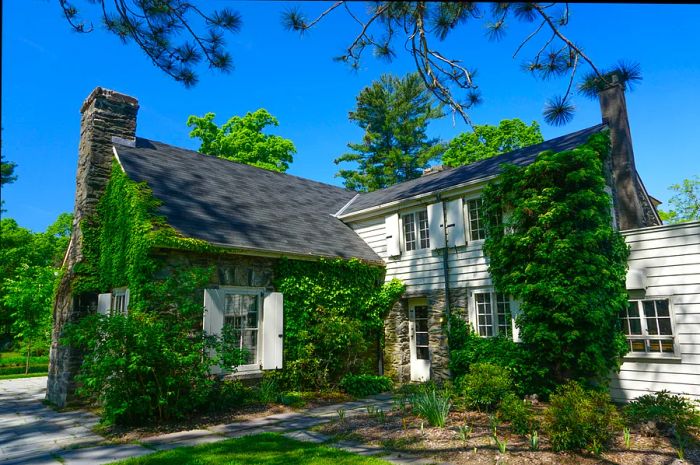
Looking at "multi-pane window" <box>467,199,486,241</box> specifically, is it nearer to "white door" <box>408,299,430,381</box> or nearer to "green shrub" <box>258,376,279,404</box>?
"white door" <box>408,299,430,381</box>

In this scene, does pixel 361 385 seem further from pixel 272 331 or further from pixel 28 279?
pixel 28 279

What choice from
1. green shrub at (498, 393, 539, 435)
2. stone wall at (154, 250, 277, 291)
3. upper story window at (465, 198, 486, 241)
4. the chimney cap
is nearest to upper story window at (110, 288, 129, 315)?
stone wall at (154, 250, 277, 291)

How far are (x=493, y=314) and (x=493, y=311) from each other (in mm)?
67

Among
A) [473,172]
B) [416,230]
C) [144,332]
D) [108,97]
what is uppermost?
[108,97]

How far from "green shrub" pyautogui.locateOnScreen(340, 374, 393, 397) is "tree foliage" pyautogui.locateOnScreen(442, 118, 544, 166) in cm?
1964

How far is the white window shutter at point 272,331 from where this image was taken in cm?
935

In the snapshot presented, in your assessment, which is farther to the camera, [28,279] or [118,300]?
[28,279]

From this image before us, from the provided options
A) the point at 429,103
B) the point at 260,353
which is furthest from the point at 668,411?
the point at 429,103

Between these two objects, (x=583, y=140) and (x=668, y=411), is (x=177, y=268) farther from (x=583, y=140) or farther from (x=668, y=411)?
(x=583, y=140)

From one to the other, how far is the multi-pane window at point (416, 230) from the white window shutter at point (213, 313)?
5.42 metres

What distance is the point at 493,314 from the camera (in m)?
10.2

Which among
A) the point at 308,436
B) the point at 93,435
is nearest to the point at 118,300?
the point at 93,435

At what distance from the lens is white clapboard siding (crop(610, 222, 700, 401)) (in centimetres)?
782

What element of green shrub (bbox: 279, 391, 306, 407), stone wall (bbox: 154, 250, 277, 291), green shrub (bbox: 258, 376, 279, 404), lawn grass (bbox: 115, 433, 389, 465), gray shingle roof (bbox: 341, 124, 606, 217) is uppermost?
gray shingle roof (bbox: 341, 124, 606, 217)
